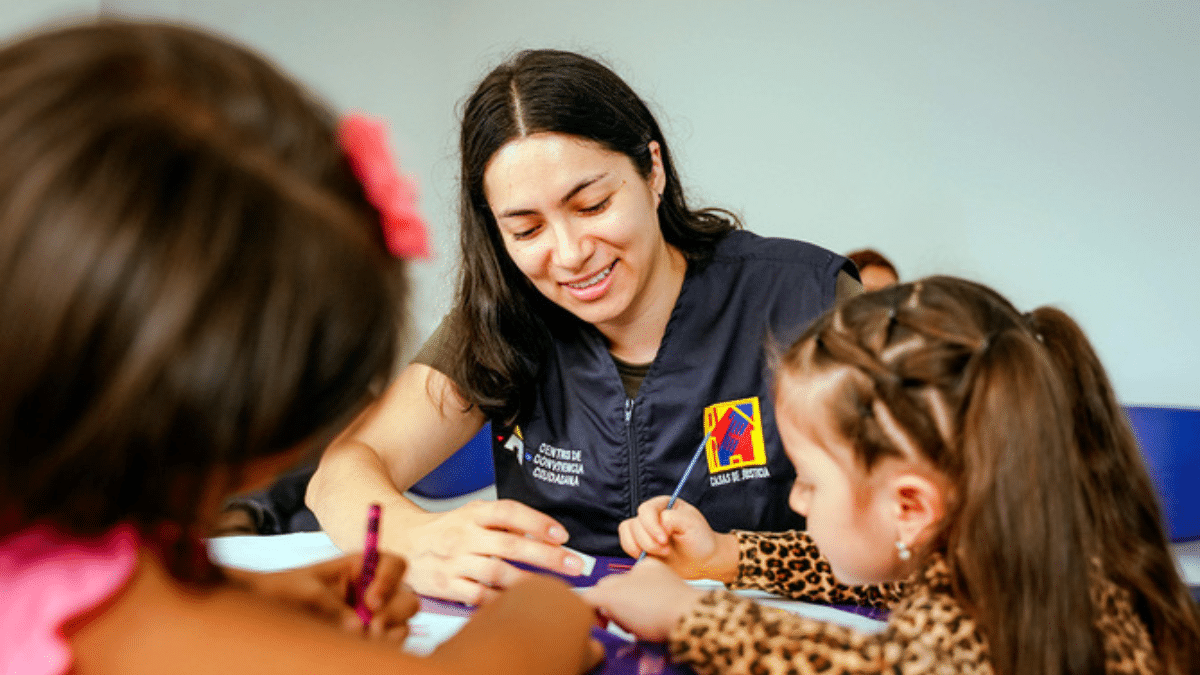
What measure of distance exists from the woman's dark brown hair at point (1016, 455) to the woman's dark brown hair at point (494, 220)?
1.74 ft

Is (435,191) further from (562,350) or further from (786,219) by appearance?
→ (562,350)

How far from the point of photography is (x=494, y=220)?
4.50ft

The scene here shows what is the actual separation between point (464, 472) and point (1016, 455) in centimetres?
149

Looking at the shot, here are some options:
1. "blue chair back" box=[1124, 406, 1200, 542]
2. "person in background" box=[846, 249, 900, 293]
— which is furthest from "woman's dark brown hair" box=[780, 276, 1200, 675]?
"person in background" box=[846, 249, 900, 293]

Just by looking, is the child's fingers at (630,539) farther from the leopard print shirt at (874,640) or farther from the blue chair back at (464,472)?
the blue chair back at (464,472)

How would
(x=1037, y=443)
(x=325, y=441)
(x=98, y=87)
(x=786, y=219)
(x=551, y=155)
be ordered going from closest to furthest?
(x=98, y=87) < (x=325, y=441) < (x=1037, y=443) < (x=551, y=155) < (x=786, y=219)

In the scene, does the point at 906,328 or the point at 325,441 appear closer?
the point at 325,441

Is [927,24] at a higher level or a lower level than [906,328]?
higher

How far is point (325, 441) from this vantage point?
1.86ft

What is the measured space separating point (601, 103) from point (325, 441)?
0.81 metres

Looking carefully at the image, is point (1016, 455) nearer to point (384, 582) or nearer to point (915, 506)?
point (915, 506)

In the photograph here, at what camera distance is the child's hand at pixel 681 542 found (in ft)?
3.46

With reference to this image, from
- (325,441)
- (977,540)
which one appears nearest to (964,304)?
(977,540)

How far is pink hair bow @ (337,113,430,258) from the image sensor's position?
21.1 inches
